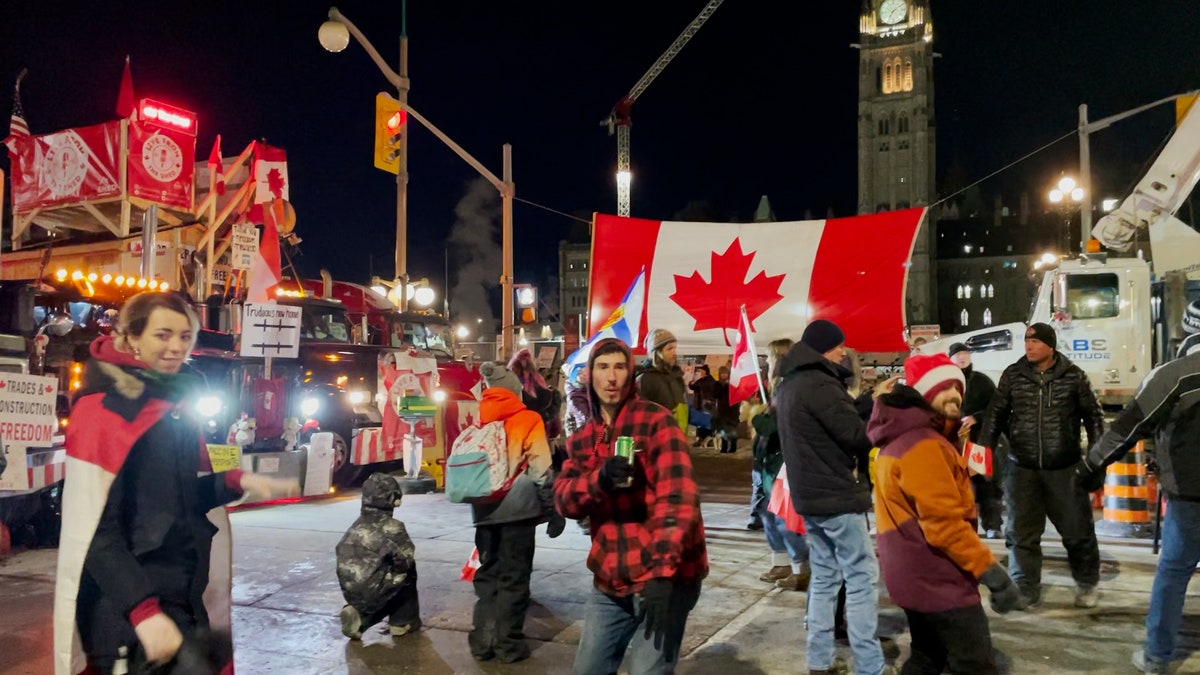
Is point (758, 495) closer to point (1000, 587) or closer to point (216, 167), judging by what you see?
point (1000, 587)

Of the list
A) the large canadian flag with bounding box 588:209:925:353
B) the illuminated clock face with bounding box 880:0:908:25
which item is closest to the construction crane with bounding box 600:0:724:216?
the large canadian flag with bounding box 588:209:925:353

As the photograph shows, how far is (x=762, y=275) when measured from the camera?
35.3 feet

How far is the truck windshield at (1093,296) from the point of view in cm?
1151

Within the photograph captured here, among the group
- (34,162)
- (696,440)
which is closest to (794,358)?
(696,440)

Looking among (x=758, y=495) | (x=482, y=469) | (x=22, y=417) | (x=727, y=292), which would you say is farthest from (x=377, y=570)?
(x=727, y=292)

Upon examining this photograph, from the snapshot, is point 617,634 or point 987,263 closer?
point 617,634

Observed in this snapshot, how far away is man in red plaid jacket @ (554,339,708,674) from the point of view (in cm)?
314

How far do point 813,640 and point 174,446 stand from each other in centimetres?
327

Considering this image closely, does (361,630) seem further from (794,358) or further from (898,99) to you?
(898,99)

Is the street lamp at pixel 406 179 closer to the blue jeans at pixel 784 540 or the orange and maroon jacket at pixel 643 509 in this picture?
the blue jeans at pixel 784 540

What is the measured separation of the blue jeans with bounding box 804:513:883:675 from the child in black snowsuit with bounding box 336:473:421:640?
2.56 meters

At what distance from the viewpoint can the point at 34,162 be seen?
65.0ft

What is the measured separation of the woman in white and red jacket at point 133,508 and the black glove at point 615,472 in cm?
133

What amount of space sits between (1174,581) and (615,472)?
3271 mm
